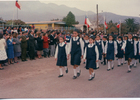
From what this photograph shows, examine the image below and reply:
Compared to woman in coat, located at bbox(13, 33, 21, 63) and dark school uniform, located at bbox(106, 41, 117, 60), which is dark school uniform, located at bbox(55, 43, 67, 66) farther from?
woman in coat, located at bbox(13, 33, 21, 63)

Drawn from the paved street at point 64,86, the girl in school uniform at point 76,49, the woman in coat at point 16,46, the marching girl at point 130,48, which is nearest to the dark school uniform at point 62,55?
the girl in school uniform at point 76,49

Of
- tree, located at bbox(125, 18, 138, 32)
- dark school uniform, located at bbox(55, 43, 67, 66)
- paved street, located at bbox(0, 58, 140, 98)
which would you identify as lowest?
paved street, located at bbox(0, 58, 140, 98)

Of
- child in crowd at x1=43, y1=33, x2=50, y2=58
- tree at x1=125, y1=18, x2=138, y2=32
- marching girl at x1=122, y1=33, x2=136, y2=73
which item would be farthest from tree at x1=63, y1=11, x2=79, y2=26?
marching girl at x1=122, y1=33, x2=136, y2=73

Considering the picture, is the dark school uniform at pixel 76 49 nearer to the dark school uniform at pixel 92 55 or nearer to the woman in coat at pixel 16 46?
the dark school uniform at pixel 92 55

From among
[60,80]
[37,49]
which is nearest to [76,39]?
[60,80]

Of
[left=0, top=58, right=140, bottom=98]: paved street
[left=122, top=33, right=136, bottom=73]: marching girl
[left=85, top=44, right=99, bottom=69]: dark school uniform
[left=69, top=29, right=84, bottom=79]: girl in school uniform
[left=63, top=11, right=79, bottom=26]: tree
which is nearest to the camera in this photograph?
[left=0, top=58, right=140, bottom=98]: paved street

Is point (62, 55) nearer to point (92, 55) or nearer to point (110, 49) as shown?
point (92, 55)

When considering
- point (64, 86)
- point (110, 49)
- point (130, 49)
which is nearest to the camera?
point (64, 86)

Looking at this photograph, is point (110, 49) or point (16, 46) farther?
point (16, 46)

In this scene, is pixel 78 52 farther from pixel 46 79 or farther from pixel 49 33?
pixel 49 33

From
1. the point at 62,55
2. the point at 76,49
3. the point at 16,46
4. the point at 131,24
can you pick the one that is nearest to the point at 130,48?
the point at 76,49

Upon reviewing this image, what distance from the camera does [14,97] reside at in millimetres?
5613

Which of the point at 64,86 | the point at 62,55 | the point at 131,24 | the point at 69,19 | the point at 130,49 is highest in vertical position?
the point at 69,19

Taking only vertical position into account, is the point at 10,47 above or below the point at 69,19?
below
